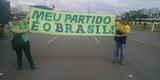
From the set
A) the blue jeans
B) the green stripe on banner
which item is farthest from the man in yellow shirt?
the green stripe on banner

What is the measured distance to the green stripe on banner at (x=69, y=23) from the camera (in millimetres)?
11375

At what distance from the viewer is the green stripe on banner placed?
11375 mm

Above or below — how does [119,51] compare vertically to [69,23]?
below

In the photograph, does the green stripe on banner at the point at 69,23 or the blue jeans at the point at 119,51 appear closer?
the blue jeans at the point at 119,51

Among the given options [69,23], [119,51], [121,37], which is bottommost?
[119,51]

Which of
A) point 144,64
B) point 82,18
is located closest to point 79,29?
point 82,18

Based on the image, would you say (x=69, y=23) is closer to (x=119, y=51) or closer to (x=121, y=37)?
(x=121, y=37)

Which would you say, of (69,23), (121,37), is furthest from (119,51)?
(69,23)

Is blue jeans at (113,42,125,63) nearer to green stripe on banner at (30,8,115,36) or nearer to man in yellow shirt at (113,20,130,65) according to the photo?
man in yellow shirt at (113,20,130,65)

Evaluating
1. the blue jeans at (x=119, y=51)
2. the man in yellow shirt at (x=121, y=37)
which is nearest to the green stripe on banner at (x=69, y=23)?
the man in yellow shirt at (x=121, y=37)

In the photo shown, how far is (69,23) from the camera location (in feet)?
39.3

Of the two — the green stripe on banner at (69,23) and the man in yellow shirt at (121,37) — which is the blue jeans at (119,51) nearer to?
the man in yellow shirt at (121,37)

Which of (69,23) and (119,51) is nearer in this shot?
(119,51)

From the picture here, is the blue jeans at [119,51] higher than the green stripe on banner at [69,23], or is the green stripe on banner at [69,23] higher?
the green stripe on banner at [69,23]
